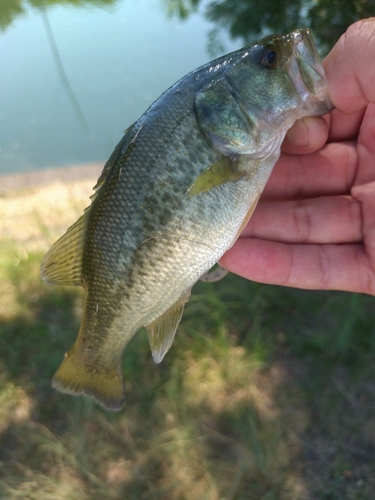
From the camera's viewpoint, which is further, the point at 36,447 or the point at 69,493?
the point at 36,447

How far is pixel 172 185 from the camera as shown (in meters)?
1.70

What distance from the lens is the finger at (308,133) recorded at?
204cm

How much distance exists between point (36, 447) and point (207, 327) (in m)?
1.50

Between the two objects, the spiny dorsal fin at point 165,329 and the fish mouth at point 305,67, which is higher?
the fish mouth at point 305,67

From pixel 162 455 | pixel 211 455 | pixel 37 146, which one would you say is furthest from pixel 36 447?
pixel 37 146

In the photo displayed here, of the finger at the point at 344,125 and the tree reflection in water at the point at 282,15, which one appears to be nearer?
the finger at the point at 344,125

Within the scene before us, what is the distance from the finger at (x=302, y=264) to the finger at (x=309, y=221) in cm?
8

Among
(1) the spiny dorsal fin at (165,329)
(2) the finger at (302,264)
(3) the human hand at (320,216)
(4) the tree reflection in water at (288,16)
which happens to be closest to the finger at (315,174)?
(3) the human hand at (320,216)

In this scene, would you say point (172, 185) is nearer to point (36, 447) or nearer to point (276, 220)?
point (276, 220)

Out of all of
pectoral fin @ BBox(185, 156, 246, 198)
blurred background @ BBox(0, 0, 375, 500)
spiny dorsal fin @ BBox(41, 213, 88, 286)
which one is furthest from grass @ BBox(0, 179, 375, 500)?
pectoral fin @ BBox(185, 156, 246, 198)

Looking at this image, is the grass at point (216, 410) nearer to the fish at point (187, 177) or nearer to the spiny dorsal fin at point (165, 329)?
the spiny dorsal fin at point (165, 329)

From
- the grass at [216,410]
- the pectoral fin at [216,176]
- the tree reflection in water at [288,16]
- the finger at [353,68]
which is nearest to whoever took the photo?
the pectoral fin at [216,176]

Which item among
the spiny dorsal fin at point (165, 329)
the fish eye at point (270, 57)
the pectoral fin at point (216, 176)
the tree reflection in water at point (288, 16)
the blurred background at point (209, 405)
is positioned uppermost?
the fish eye at point (270, 57)

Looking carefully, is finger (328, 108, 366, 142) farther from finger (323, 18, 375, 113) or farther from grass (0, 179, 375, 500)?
grass (0, 179, 375, 500)
